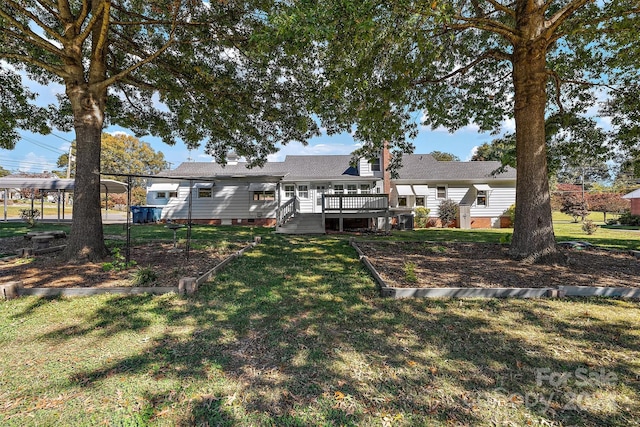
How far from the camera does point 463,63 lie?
9047mm

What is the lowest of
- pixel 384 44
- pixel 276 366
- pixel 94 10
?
pixel 276 366

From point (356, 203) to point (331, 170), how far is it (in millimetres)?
Result: 5683

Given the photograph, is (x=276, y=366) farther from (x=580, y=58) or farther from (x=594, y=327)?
(x=580, y=58)

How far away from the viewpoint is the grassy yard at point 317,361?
2.00 meters

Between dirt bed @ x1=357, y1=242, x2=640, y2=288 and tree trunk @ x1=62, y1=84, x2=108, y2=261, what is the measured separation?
6404 mm

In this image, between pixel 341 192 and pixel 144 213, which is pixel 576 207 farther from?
pixel 144 213

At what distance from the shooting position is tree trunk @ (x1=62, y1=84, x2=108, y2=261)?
→ 604 cm

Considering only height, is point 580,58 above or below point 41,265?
above

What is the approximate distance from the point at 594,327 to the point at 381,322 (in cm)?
252

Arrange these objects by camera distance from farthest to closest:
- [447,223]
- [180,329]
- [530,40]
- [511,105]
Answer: [447,223], [511,105], [530,40], [180,329]

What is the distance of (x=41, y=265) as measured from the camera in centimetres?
577

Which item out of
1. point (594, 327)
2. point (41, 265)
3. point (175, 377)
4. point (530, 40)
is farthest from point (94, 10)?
point (594, 327)

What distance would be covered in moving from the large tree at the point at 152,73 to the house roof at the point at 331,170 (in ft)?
23.7

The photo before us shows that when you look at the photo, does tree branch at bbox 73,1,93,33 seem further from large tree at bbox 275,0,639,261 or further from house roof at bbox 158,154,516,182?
house roof at bbox 158,154,516,182
